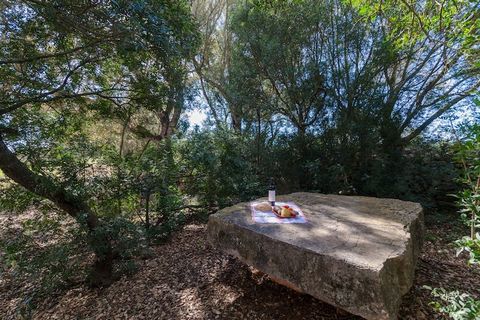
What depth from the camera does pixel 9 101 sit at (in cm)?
247

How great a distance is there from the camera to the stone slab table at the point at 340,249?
1244 millimetres

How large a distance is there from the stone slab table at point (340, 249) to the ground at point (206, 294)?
0.43m

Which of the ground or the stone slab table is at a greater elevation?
the stone slab table

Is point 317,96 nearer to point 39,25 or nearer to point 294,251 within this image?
point 294,251

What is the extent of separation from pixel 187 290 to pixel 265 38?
3.93 m

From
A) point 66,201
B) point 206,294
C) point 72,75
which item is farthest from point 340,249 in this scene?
point 72,75

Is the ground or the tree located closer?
the ground

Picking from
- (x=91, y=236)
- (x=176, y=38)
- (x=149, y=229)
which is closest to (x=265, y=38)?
(x=176, y=38)

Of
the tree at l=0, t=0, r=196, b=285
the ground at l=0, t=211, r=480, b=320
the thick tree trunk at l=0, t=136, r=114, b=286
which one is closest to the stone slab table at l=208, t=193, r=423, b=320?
the ground at l=0, t=211, r=480, b=320

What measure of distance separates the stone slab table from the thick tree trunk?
123 cm

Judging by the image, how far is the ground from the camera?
184 cm

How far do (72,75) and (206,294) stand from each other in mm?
2924

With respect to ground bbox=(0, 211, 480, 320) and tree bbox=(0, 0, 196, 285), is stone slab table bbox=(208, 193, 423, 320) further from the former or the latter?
tree bbox=(0, 0, 196, 285)

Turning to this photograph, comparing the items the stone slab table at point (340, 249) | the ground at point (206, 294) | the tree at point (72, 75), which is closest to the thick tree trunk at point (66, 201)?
the tree at point (72, 75)
